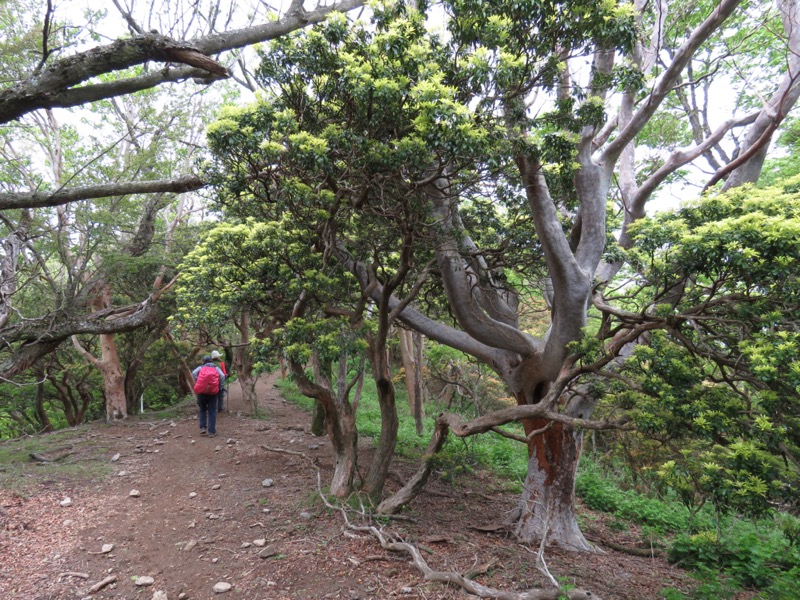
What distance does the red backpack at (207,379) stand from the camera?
8.90m

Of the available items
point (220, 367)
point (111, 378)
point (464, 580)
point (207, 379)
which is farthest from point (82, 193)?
point (111, 378)

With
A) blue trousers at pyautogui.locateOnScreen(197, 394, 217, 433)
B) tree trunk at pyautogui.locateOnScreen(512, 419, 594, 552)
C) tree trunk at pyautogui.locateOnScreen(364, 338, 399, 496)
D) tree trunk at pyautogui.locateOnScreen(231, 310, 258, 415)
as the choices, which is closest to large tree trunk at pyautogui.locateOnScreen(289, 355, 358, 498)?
tree trunk at pyautogui.locateOnScreen(364, 338, 399, 496)

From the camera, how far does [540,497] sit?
6211 millimetres

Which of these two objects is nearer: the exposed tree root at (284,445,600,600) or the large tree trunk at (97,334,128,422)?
the exposed tree root at (284,445,600,600)

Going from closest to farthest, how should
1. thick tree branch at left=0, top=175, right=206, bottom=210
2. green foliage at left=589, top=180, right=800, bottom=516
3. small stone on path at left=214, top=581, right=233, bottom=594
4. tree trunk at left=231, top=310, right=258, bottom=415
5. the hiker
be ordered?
green foliage at left=589, top=180, right=800, bottom=516, thick tree branch at left=0, top=175, right=206, bottom=210, small stone on path at left=214, top=581, right=233, bottom=594, the hiker, tree trunk at left=231, top=310, right=258, bottom=415

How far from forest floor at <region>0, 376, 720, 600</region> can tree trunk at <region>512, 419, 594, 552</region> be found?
29 centimetres

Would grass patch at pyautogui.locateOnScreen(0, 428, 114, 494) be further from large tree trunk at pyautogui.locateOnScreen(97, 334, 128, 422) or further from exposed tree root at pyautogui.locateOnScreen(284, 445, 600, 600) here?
exposed tree root at pyautogui.locateOnScreen(284, 445, 600, 600)

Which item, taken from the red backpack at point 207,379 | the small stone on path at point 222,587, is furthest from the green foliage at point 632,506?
the red backpack at point 207,379

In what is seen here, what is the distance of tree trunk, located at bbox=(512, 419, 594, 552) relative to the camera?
6184 millimetres

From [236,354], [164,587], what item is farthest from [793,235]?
[236,354]

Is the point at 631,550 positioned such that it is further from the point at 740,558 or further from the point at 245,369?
the point at 245,369

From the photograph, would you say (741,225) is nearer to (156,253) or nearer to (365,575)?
(365,575)

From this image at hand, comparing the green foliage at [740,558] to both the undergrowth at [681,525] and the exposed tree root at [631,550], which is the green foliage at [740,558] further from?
the exposed tree root at [631,550]

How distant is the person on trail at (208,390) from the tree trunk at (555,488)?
616 centimetres
